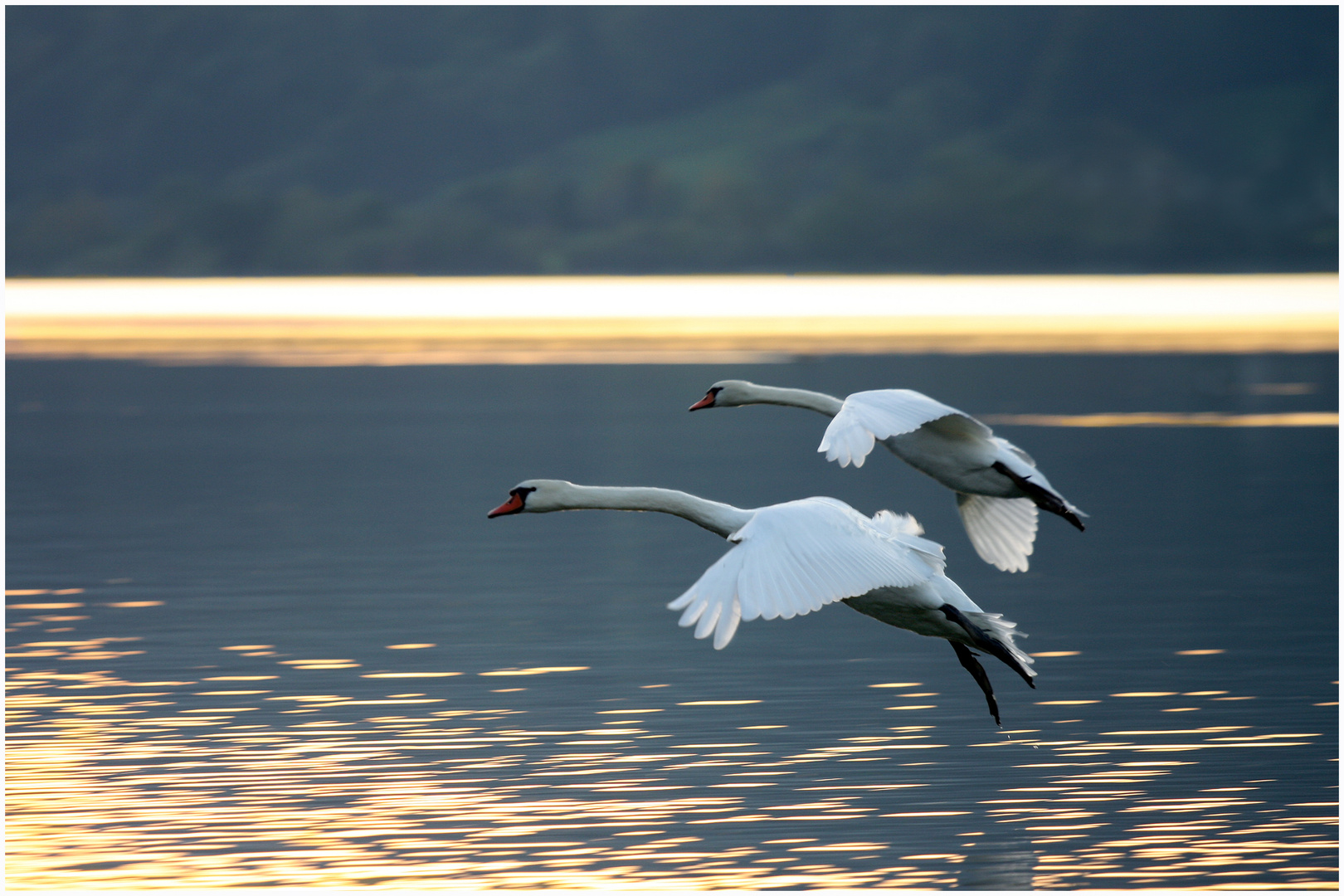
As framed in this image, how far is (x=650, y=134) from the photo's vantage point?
179 meters

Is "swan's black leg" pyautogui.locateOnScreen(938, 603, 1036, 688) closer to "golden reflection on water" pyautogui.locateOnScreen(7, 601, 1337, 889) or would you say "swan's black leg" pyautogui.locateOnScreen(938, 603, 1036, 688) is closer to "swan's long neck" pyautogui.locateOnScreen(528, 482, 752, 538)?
"golden reflection on water" pyautogui.locateOnScreen(7, 601, 1337, 889)

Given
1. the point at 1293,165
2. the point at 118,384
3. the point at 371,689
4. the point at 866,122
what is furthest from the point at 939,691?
the point at 866,122

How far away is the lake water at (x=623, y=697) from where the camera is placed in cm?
952

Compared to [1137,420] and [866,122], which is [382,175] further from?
[1137,420]

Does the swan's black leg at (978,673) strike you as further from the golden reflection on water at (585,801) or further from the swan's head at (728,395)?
the swan's head at (728,395)

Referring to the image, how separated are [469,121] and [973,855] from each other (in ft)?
580

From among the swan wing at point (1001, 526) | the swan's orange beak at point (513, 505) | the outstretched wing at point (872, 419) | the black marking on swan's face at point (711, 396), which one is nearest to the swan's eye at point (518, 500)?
the swan's orange beak at point (513, 505)

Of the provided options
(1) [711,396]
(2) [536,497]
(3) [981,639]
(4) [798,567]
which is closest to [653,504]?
(2) [536,497]

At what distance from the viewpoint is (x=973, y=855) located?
371 inches

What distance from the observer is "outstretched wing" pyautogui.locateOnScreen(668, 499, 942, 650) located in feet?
30.3

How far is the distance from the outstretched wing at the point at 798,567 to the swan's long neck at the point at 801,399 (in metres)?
1.89

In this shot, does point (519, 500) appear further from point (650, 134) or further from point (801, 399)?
point (650, 134)

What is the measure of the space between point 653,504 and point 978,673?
69.9 inches

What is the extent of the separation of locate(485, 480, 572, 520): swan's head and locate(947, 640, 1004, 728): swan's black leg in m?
2.13
